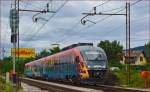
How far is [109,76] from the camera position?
4012cm

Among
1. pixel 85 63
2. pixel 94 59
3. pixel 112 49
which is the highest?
pixel 112 49

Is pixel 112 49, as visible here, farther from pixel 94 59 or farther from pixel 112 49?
pixel 94 59

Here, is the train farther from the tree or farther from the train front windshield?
the tree

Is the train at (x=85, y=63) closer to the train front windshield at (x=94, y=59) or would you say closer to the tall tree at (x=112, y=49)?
the train front windshield at (x=94, y=59)

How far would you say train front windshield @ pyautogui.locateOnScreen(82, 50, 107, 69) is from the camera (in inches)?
1527

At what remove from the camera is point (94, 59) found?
129 feet

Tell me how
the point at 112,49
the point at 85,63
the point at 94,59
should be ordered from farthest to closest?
1. the point at 112,49
2. the point at 94,59
3. the point at 85,63

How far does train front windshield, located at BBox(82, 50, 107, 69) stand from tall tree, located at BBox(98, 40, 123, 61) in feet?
269

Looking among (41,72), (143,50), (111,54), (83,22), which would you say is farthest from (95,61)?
(111,54)

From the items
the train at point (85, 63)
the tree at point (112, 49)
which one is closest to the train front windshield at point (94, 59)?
the train at point (85, 63)

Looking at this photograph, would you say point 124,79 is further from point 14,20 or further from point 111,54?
point 111,54

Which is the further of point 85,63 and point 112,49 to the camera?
point 112,49

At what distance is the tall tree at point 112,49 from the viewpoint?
417 feet

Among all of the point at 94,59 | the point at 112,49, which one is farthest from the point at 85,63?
the point at 112,49
